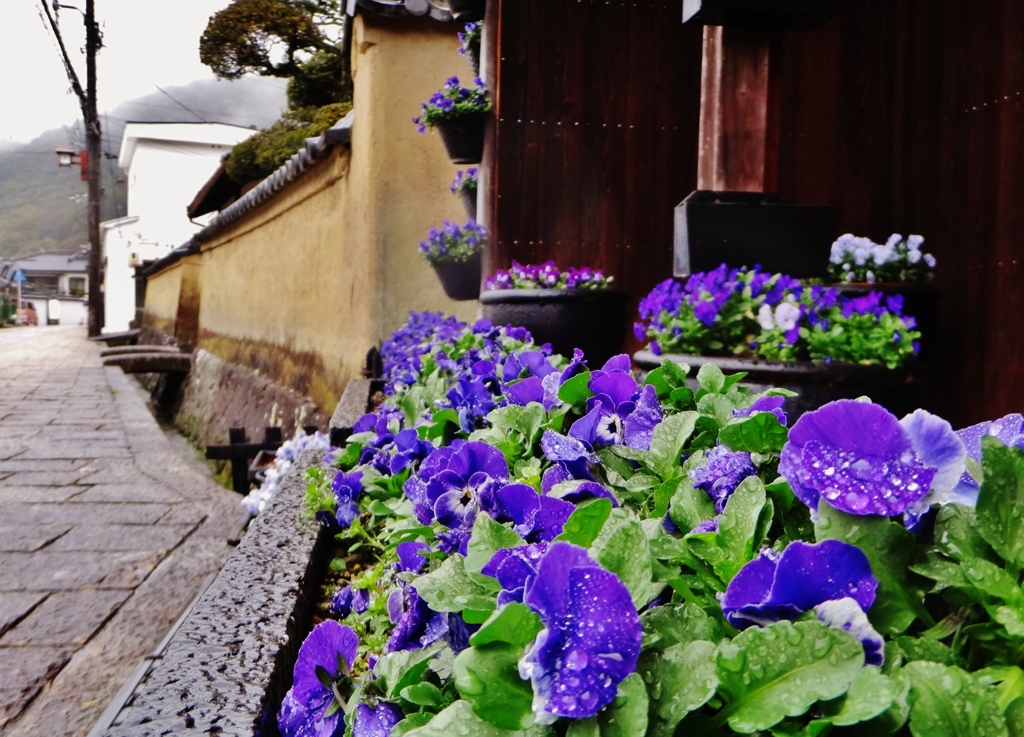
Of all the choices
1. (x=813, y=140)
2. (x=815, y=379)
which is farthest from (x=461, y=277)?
(x=815, y=379)

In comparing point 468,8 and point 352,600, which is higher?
point 468,8

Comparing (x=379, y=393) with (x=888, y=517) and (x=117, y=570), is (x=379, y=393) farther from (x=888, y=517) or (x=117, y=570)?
(x=888, y=517)

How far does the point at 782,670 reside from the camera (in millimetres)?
460

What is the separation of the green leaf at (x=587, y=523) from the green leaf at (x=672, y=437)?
288mm

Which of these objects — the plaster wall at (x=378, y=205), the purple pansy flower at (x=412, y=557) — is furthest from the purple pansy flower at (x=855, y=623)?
the plaster wall at (x=378, y=205)

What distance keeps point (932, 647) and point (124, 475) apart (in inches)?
198

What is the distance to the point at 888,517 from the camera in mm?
530

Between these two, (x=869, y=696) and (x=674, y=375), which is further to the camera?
(x=674, y=375)

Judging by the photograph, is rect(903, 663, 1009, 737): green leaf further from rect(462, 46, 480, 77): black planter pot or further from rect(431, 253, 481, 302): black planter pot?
rect(462, 46, 480, 77): black planter pot

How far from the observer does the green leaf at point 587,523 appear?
0.59 metres

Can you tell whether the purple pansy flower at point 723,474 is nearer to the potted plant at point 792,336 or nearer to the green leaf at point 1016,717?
the green leaf at point 1016,717

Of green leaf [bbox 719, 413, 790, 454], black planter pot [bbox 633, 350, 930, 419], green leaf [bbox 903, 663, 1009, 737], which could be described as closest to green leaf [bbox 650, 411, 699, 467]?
green leaf [bbox 719, 413, 790, 454]

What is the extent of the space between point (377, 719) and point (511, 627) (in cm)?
25

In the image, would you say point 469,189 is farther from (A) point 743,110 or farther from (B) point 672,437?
(B) point 672,437
